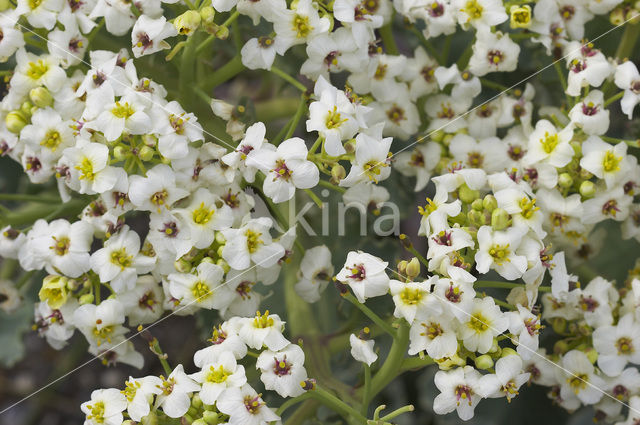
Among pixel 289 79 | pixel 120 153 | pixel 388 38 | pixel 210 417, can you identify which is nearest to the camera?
pixel 210 417

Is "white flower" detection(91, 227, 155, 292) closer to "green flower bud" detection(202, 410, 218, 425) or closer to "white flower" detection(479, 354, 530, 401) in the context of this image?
"green flower bud" detection(202, 410, 218, 425)

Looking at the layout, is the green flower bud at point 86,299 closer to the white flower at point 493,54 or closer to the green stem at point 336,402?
the green stem at point 336,402

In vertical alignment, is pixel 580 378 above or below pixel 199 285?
below

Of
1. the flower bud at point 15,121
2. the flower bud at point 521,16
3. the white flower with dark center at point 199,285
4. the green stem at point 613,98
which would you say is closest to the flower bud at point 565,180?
the green stem at point 613,98

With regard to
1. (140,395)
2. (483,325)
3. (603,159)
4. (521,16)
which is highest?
(521,16)

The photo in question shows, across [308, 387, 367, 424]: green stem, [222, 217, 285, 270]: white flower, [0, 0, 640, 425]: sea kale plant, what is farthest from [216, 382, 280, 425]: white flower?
[222, 217, 285, 270]: white flower

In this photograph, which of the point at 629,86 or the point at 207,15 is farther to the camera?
the point at 629,86

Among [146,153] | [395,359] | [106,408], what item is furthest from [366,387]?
[146,153]

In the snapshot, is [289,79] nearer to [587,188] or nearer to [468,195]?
[468,195]
